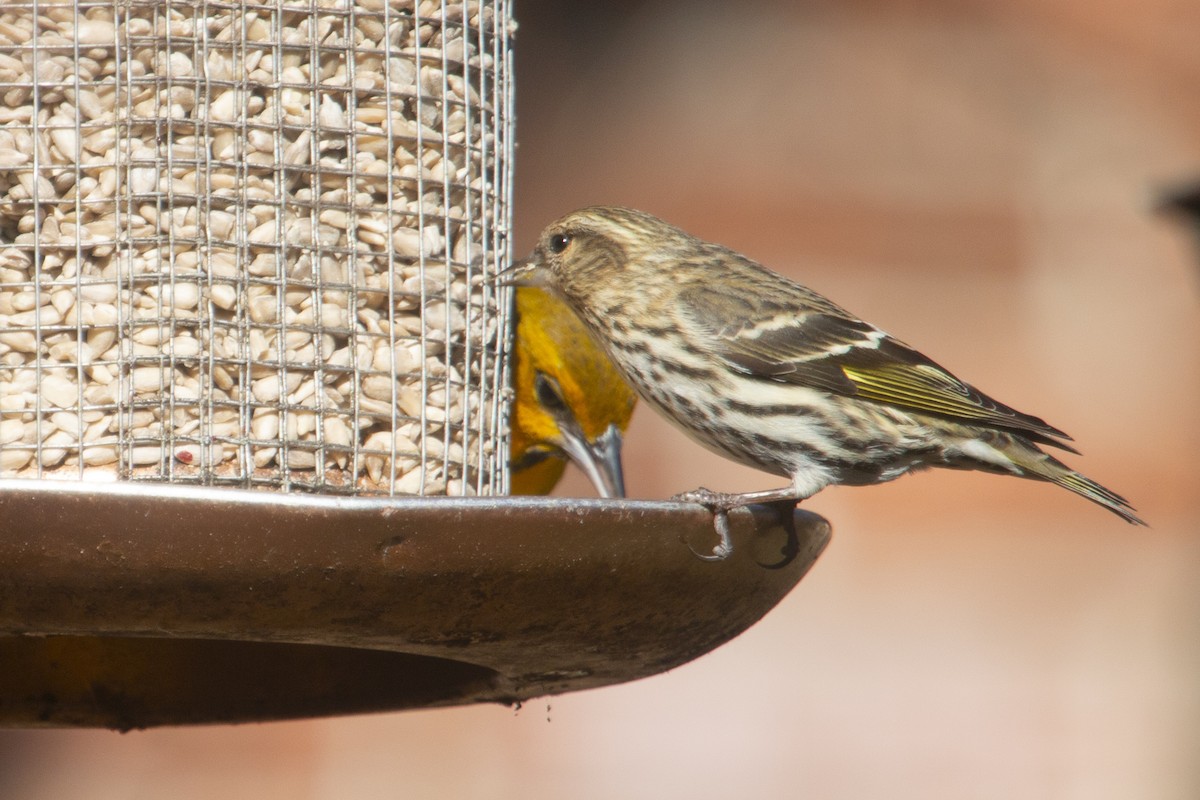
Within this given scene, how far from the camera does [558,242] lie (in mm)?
5273

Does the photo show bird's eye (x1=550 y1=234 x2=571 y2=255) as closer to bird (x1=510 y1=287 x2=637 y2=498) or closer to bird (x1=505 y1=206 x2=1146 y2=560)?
bird (x1=505 y1=206 x2=1146 y2=560)

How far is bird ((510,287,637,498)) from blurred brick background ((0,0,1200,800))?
248 centimetres

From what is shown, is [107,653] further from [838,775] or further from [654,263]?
[838,775]

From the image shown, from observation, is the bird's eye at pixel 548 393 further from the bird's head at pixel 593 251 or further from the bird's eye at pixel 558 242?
the bird's eye at pixel 558 242

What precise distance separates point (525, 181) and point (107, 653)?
4964 millimetres

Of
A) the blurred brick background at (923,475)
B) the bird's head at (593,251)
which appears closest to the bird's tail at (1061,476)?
the bird's head at (593,251)

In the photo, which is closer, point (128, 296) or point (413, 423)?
point (128, 296)

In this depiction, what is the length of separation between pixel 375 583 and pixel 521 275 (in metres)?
2.04

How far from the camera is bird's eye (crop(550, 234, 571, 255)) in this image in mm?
5254

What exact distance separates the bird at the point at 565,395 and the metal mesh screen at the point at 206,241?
1686 millimetres

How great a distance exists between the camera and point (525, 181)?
8.61 metres

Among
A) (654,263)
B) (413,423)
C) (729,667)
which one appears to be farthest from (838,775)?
(413,423)

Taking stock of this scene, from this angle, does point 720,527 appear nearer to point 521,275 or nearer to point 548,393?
point 521,275

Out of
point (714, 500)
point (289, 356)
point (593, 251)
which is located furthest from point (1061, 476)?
point (289, 356)
